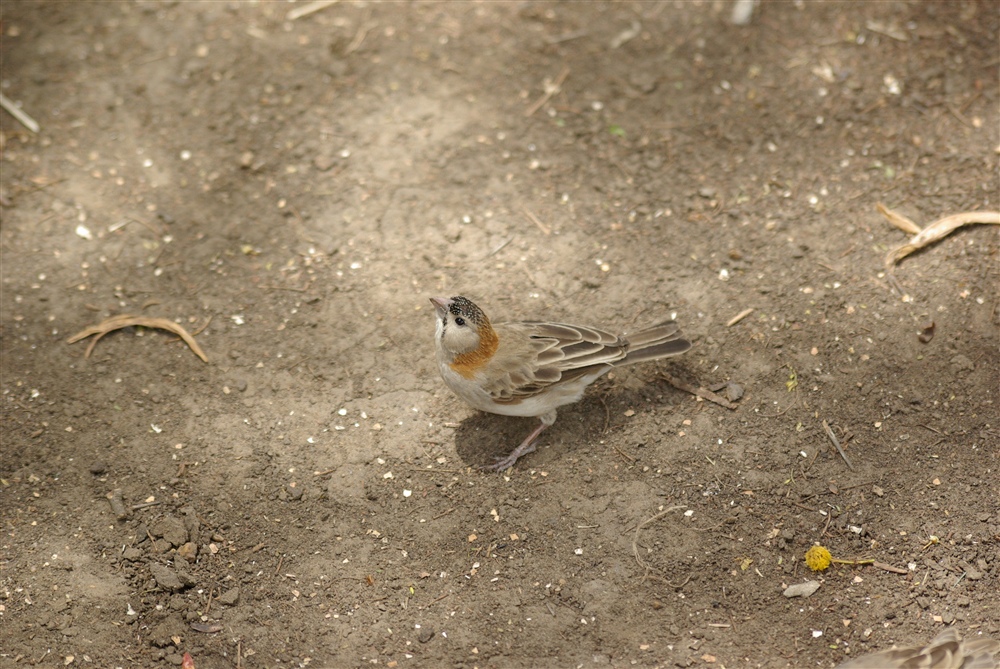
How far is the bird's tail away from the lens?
5844 mm

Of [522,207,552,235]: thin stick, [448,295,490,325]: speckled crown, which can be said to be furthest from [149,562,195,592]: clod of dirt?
[522,207,552,235]: thin stick

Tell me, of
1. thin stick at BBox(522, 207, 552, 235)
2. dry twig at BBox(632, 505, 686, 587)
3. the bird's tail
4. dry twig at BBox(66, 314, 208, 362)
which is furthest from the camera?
thin stick at BBox(522, 207, 552, 235)

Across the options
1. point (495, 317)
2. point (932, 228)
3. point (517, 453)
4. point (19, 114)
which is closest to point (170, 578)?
point (517, 453)

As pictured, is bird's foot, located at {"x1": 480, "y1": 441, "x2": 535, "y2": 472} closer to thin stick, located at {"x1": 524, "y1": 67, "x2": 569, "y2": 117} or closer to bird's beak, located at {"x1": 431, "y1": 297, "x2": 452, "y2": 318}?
bird's beak, located at {"x1": 431, "y1": 297, "x2": 452, "y2": 318}

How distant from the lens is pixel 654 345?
586 centimetres

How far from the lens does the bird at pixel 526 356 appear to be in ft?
18.5

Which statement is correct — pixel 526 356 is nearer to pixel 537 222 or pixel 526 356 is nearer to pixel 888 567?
pixel 537 222

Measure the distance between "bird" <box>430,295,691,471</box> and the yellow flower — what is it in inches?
58.1

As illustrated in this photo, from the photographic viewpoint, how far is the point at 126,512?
18.0ft

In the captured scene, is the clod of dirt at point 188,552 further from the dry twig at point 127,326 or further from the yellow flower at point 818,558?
the yellow flower at point 818,558

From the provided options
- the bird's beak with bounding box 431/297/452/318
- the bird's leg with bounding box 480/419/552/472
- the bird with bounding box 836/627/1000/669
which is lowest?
the bird's leg with bounding box 480/419/552/472

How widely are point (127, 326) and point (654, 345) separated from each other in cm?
379

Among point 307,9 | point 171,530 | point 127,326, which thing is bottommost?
point 171,530

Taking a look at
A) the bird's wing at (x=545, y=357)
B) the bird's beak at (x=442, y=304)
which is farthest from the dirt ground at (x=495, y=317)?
the bird's beak at (x=442, y=304)
